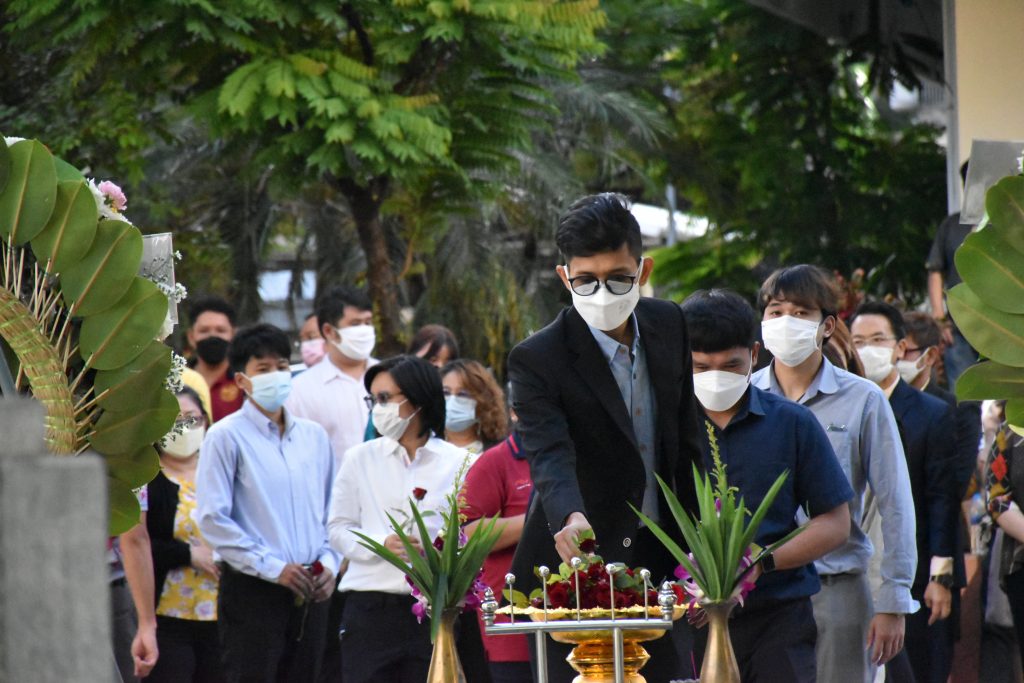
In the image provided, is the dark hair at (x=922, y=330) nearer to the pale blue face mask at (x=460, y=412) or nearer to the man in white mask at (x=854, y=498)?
the pale blue face mask at (x=460, y=412)

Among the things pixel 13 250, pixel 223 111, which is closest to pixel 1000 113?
pixel 223 111

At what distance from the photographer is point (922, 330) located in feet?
31.0

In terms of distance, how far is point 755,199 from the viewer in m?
16.1

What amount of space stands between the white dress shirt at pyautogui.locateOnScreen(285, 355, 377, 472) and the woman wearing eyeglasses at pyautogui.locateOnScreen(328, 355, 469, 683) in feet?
6.18

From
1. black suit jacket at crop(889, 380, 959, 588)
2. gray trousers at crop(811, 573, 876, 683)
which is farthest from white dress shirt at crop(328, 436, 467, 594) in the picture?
black suit jacket at crop(889, 380, 959, 588)

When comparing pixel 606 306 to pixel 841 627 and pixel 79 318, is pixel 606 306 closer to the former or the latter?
pixel 79 318

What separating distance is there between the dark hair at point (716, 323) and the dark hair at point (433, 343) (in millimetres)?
4257

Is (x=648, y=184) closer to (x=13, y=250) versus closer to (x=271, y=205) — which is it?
(x=271, y=205)

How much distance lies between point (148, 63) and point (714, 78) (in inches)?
290

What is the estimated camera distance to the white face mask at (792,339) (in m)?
6.82

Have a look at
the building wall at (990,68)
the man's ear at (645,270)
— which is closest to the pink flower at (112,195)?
the man's ear at (645,270)

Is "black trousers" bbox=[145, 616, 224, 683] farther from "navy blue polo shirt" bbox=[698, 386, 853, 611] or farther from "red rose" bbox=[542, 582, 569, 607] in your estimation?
"red rose" bbox=[542, 582, 569, 607]

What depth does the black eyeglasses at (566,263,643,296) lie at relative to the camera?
4.96m

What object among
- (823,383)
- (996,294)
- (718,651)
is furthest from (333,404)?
(718,651)
